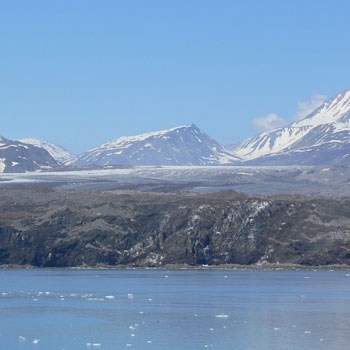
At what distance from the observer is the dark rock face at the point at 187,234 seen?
99.4 meters

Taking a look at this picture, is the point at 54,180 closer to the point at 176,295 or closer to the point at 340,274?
the point at 340,274

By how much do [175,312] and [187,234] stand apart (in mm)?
42953

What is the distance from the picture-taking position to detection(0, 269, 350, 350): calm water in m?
46.5

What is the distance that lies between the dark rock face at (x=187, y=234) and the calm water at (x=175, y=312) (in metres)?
11.2

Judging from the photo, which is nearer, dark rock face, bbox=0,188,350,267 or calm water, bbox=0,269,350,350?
calm water, bbox=0,269,350,350

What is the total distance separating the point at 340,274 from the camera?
9050 centimetres

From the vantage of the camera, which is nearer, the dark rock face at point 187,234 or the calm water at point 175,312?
the calm water at point 175,312

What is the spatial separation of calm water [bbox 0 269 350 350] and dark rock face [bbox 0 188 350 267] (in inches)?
442

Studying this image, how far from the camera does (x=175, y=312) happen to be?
5791 cm

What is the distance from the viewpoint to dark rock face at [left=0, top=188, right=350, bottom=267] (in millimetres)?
99438

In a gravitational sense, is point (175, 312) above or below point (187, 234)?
below

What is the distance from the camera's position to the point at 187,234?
331 feet

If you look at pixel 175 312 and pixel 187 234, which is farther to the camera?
pixel 187 234

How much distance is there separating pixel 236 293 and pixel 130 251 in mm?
32338
